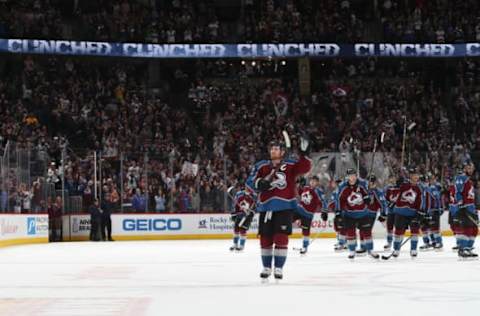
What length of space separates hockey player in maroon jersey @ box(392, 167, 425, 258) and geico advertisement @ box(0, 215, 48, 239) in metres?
9.78

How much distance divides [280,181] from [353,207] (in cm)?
536

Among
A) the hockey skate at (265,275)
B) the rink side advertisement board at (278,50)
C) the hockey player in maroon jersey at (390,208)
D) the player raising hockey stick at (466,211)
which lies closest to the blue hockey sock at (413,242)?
the hockey player in maroon jersey at (390,208)

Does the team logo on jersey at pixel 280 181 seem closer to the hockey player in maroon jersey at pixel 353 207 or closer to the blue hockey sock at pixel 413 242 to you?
the hockey player in maroon jersey at pixel 353 207

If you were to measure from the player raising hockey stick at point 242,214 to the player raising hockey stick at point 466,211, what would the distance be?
17.3 ft

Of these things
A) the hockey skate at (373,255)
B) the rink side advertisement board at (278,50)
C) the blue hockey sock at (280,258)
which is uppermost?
the rink side advertisement board at (278,50)

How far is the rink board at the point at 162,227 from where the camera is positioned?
28.7m

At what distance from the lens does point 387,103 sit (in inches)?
1378

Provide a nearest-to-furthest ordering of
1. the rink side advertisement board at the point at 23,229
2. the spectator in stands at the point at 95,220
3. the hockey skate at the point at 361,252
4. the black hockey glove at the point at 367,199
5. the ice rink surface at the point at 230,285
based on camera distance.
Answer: the ice rink surface at the point at 230,285 < the black hockey glove at the point at 367,199 < the hockey skate at the point at 361,252 < the rink side advertisement board at the point at 23,229 < the spectator in stands at the point at 95,220

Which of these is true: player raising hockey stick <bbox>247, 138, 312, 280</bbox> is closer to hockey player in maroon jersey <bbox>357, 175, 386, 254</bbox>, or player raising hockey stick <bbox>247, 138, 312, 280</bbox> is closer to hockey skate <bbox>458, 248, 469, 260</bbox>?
hockey player in maroon jersey <bbox>357, 175, 386, 254</bbox>

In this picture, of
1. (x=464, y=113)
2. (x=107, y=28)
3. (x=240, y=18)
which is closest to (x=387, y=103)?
(x=464, y=113)

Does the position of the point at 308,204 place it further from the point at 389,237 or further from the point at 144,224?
the point at 144,224

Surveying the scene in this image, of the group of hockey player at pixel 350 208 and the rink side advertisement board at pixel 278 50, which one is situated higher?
the rink side advertisement board at pixel 278 50

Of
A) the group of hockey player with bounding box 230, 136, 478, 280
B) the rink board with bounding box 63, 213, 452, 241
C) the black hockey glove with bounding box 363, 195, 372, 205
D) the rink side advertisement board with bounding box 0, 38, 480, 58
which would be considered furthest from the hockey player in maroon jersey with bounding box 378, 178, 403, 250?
the rink side advertisement board with bounding box 0, 38, 480, 58

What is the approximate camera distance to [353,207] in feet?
57.6
